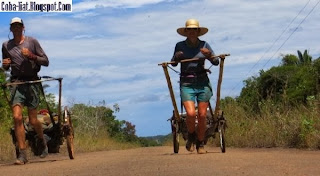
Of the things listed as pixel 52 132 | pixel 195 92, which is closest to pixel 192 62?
pixel 195 92

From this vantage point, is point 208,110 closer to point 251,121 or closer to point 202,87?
point 202,87

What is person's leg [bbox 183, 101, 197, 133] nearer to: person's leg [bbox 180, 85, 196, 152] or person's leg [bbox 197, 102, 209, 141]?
person's leg [bbox 180, 85, 196, 152]

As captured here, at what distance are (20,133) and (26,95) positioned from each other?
2.28 ft

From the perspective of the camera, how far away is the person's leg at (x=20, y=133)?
12016 mm

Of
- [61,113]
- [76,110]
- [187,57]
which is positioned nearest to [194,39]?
[187,57]

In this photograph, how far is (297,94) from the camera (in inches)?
1403

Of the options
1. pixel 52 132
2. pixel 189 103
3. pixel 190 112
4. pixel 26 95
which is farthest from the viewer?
pixel 52 132

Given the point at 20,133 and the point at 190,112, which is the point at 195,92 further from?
the point at 20,133

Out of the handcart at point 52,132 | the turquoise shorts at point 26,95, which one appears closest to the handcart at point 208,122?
the handcart at point 52,132

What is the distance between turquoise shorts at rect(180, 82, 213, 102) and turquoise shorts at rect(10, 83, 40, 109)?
2.66 meters

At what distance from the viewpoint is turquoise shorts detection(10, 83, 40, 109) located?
40.3ft

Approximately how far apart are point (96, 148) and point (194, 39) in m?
10.3

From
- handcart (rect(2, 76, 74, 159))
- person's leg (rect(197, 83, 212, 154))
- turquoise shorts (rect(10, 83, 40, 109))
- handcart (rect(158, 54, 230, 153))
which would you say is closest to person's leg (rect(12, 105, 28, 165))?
turquoise shorts (rect(10, 83, 40, 109))

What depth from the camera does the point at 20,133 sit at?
12203mm
